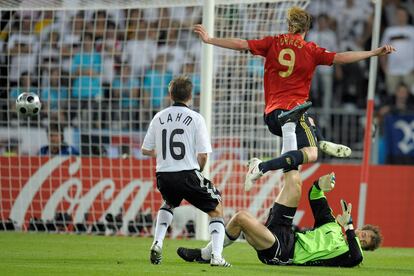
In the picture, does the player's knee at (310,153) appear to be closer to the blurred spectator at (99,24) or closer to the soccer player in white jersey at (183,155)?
the soccer player in white jersey at (183,155)

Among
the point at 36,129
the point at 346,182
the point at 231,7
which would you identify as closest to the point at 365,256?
the point at 346,182

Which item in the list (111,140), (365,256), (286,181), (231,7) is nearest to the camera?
(286,181)

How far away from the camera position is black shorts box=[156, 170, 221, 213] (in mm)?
10125

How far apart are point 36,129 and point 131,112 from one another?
1492mm

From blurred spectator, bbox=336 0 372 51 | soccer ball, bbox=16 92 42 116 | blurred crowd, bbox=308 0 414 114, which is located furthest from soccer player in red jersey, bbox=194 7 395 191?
blurred spectator, bbox=336 0 372 51

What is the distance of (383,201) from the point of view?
53.5 feet

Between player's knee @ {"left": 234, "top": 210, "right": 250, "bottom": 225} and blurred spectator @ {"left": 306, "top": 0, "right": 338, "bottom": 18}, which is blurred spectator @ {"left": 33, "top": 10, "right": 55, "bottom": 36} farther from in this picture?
player's knee @ {"left": 234, "top": 210, "right": 250, "bottom": 225}

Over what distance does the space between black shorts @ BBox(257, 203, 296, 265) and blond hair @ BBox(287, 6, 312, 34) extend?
2.01m

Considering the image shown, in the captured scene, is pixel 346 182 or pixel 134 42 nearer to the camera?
pixel 346 182

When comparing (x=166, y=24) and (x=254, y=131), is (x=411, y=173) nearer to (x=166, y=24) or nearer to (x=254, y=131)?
(x=254, y=131)

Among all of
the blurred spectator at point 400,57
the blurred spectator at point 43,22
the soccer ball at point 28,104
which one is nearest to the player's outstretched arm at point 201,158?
the soccer ball at point 28,104

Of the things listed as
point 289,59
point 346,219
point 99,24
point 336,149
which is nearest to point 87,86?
point 99,24

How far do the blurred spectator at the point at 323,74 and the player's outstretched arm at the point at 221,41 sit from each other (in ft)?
32.5

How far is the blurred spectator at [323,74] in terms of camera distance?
68.5ft
